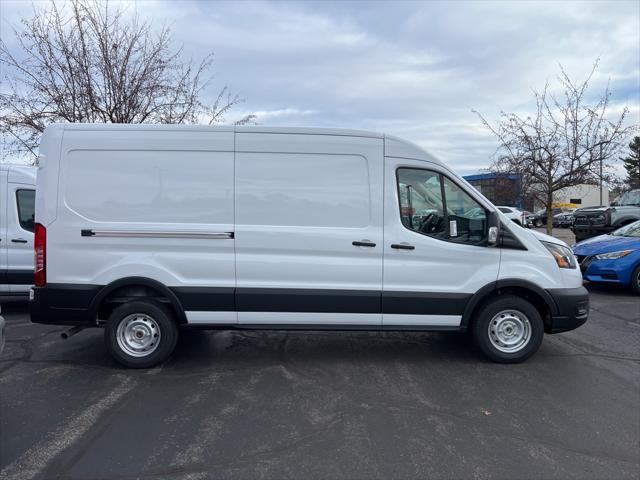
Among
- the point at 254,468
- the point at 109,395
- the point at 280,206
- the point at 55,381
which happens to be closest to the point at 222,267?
the point at 280,206

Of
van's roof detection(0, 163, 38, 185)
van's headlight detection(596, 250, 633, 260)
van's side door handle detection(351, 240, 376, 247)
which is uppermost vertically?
van's roof detection(0, 163, 38, 185)

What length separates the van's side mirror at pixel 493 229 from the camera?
5.06 meters

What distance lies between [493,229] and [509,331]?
44.4 inches

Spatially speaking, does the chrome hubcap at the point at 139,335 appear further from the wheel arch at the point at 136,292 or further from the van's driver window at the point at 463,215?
the van's driver window at the point at 463,215

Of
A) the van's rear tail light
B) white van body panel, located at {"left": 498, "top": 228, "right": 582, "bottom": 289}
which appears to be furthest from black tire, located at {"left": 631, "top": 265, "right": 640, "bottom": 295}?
the van's rear tail light

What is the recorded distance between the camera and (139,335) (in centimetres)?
519

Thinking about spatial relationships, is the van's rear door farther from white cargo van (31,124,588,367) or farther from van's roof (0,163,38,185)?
van's roof (0,163,38,185)

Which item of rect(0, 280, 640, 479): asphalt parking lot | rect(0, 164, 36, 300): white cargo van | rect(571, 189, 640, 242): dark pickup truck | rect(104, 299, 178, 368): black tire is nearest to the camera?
rect(0, 280, 640, 479): asphalt parking lot

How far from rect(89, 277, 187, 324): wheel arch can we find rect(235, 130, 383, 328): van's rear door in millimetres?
638

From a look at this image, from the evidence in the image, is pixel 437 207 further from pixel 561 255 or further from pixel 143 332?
pixel 143 332

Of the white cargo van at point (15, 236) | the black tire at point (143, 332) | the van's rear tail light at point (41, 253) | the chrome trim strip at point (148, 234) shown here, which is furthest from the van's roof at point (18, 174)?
the black tire at point (143, 332)

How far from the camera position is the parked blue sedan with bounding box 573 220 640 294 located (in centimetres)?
930

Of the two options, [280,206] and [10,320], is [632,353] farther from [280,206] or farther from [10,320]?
[10,320]

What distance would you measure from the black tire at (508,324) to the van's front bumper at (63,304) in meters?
3.95
